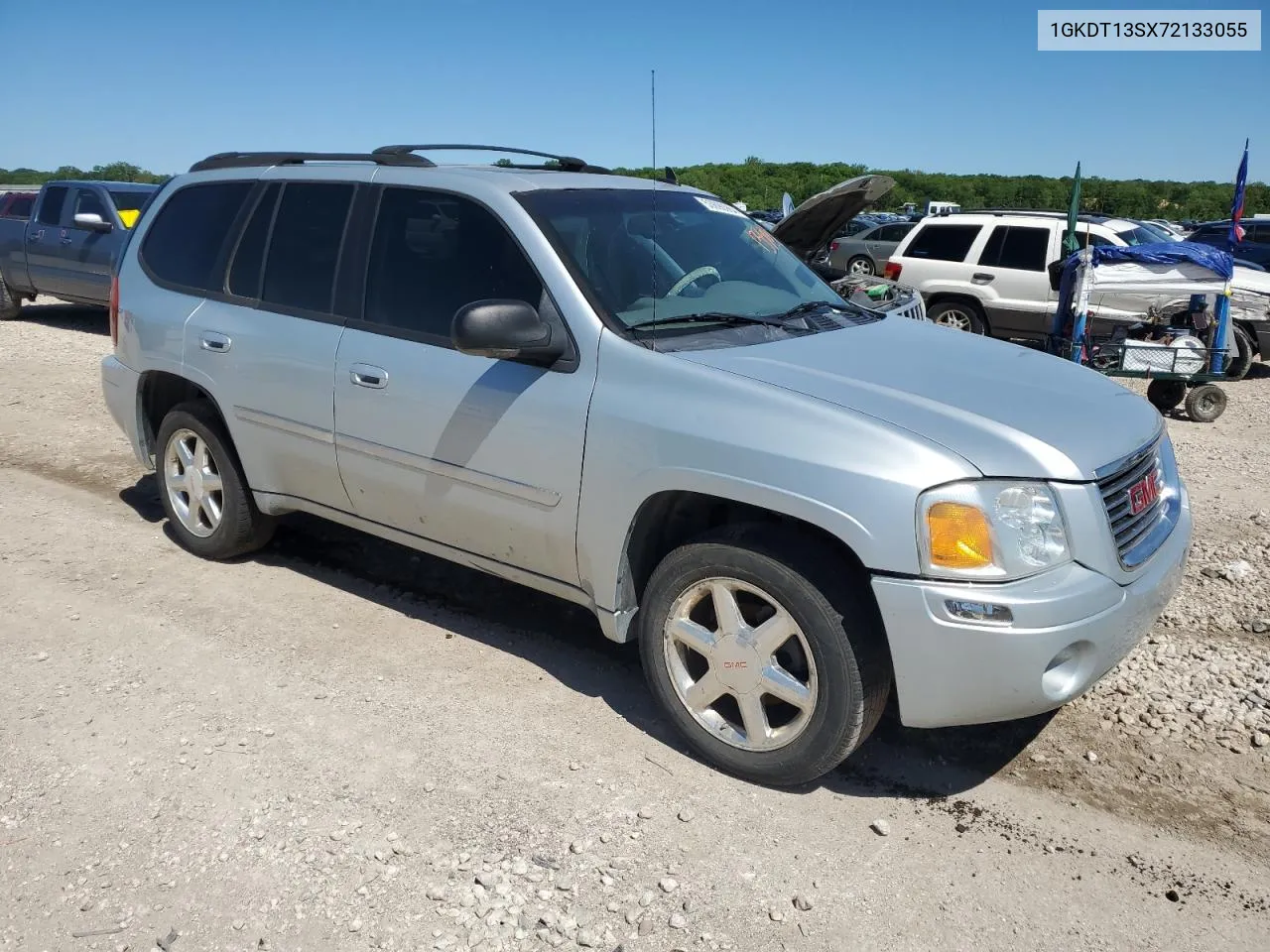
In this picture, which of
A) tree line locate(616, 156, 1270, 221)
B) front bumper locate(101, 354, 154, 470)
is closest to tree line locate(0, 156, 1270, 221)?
tree line locate(616, 156, 1270, 221)

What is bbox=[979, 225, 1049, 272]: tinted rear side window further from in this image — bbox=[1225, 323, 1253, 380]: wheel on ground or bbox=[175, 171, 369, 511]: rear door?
bbox=[175, 171, 369, 511]: rear door

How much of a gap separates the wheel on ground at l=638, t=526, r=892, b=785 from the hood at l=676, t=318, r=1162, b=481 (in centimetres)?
45

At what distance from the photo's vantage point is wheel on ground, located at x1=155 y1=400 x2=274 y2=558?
15.9ft

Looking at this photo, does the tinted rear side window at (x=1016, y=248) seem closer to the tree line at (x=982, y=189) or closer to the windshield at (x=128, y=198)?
the windshield at (x=128, y=198)

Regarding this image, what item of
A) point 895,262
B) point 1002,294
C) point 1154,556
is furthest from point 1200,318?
point 1154,556

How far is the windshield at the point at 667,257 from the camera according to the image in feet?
12.1

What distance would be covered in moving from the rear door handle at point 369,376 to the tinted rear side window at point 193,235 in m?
1.13

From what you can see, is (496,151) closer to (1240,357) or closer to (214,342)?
(214,342)

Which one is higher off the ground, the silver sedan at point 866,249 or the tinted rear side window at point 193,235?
the tinted rear side window at point 193,235

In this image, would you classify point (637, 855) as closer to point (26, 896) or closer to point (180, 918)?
point (180, 918)

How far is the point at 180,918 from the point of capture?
2.70 m

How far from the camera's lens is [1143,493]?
326cm

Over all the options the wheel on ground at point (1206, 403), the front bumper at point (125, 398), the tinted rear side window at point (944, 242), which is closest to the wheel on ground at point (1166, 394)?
the wheel on ground at point (1206, 403)

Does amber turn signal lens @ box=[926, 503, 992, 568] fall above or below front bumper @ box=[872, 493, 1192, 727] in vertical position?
above
